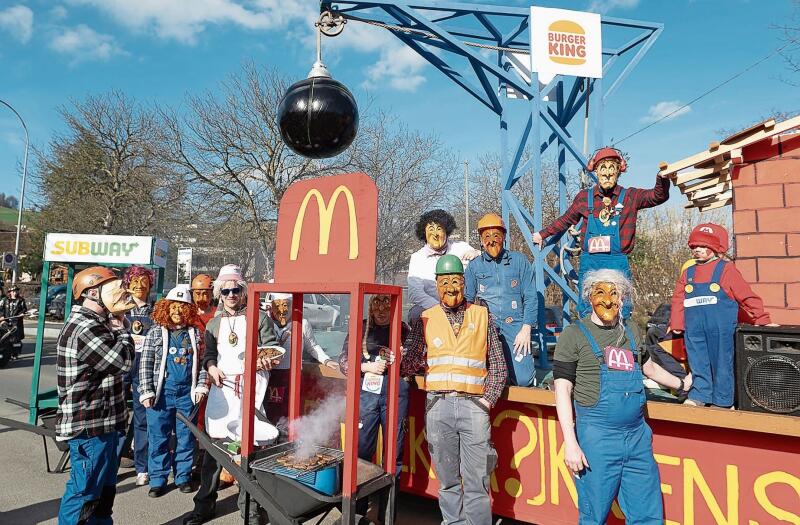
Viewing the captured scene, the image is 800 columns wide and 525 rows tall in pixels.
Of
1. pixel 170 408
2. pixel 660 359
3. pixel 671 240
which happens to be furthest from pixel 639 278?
pixel 170 408

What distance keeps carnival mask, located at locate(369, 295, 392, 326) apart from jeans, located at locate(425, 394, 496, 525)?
0.84 metres

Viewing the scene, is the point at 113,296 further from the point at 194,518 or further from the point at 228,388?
the point at 194,518

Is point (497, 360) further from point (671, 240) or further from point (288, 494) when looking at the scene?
point (671, 240)

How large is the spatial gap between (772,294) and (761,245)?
1.13ft

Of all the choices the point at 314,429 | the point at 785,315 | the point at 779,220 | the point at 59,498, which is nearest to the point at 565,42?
the point at 779,220

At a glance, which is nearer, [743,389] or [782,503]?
[782,503]

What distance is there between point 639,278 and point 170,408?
13.2 metres

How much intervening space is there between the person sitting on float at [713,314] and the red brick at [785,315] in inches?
16.7

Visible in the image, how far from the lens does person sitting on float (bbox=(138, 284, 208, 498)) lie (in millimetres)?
4254

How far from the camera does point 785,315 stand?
10.7 feet

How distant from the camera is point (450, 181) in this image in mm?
18203

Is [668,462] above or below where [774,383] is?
below

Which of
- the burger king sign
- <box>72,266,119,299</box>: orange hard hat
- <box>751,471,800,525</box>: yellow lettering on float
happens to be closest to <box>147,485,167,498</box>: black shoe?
<box>72,266,119,299</box>: orange hard hat

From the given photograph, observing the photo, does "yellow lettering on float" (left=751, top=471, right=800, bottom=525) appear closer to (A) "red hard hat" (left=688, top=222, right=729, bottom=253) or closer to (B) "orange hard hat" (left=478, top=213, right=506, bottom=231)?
(A) "red hard hat" (left=688, top=222, right=729, bottom=253)
